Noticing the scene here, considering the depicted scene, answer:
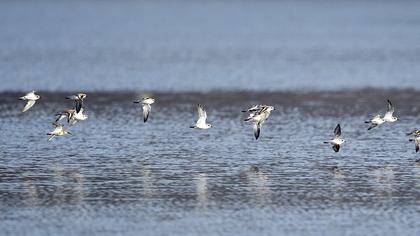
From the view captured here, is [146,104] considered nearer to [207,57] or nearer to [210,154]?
[210,154]

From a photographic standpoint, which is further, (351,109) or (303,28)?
(303,28)

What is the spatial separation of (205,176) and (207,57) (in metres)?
65.2

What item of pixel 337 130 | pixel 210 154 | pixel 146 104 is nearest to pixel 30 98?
pixel 146 104

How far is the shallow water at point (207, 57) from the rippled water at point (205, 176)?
A: 1911 centimetres

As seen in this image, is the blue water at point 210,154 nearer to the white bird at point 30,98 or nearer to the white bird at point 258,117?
the white bird at point 258,117

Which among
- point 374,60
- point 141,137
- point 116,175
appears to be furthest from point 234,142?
point 374,60

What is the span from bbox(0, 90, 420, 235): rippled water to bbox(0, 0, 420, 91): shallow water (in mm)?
19113

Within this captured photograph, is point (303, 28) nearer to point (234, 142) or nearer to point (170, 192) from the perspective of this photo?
point (234, 142)

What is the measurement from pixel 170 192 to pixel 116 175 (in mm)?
3258

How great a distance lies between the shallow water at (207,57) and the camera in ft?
255

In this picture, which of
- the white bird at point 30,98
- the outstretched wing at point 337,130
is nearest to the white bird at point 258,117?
the outstretched wing at point 337,130

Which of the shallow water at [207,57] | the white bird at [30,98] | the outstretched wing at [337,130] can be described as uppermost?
the shallow water at [207,57]

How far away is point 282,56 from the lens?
108 m

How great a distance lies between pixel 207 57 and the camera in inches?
4129
